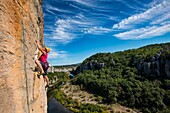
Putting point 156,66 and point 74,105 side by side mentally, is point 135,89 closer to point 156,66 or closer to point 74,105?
point 156,66

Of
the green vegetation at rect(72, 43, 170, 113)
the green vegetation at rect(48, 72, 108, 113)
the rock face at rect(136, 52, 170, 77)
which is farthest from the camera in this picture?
the rock face at rect(136, 52, 170, 77)

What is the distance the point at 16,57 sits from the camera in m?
3.20

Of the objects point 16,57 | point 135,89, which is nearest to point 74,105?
point 135,89

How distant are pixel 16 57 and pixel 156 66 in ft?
198

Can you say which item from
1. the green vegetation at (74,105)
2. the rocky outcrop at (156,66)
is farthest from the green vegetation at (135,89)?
the green vegetation at (74,105)

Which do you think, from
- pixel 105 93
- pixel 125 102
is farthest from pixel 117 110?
pixel 105 93

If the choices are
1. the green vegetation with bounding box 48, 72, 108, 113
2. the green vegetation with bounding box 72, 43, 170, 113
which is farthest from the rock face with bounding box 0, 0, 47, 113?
the green vegetation with bounding box 72, 43, 170, 113

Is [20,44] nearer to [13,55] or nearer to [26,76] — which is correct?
[13,55]

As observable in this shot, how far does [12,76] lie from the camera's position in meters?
3.05

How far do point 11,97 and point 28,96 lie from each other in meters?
0.89

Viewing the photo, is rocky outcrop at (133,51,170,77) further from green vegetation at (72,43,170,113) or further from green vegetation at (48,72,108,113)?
green vegetation at (48,72,108,113)

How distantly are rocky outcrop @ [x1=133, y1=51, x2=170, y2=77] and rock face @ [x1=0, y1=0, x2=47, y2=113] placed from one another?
2241 inches

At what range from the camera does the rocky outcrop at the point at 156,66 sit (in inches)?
2211

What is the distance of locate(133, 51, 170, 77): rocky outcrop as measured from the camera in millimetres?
56156
